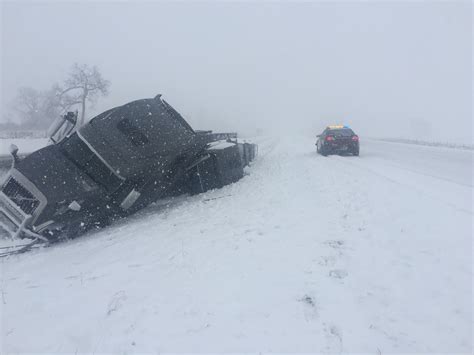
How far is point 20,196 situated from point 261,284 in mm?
5113

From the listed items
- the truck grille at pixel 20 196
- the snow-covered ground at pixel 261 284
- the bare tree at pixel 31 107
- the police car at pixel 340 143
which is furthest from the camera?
the bare tree at pixel 31 107

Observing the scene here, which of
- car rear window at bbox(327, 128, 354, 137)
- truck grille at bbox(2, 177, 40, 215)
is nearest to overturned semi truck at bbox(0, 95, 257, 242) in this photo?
truck grille at bbox(2, 177, 40, 215)

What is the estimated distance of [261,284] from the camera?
4160mm

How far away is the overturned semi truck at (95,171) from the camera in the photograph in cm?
643

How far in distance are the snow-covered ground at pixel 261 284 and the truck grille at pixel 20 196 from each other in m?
0.90

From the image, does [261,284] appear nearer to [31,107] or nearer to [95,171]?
[95,171]

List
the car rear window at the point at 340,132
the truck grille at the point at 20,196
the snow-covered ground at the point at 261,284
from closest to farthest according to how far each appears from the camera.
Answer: the snow-covered ground at the point at 261,284, the truck grille at the point at 20,196, the car rear window at the point at 340,132

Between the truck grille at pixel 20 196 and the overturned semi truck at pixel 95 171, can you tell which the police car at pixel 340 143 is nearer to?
the overturned semi truck at pixel 95 171

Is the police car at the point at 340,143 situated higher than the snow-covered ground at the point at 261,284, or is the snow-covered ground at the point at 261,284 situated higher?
the snow-covered ground at the point at 261,284

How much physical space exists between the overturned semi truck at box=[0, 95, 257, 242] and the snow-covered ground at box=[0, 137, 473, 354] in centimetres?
57

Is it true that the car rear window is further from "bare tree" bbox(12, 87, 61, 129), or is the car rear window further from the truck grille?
"bare tree" bbox(12, 87, 61, 129)

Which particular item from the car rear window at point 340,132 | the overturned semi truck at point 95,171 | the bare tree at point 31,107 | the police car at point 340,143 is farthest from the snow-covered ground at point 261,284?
the bare tree at point 31,107

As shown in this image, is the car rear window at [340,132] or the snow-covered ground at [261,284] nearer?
the snow-covered ground at [261,284]

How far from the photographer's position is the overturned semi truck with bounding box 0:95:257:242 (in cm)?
643
